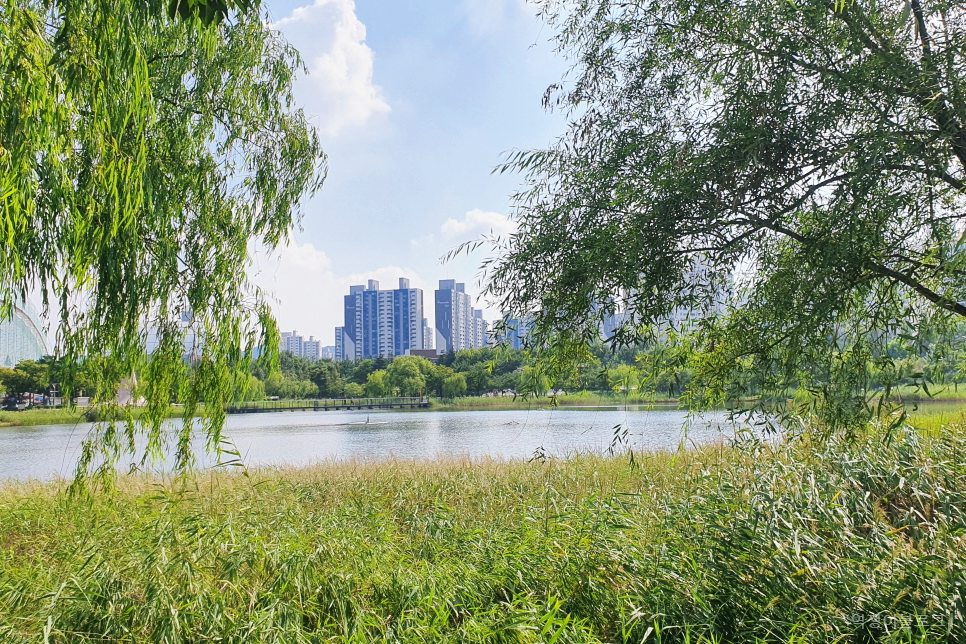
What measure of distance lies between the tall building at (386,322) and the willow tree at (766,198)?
101821 mm

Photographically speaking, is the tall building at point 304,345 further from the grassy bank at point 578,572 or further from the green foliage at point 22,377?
the grassy bank at point 578,572

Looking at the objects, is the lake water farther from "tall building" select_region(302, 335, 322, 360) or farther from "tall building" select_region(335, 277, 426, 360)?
"tall building" select_region(302, 335, 322, 360)

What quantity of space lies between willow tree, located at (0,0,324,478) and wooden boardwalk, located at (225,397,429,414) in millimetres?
33232

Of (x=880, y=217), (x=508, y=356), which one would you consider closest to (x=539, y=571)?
(x=508, y=356)

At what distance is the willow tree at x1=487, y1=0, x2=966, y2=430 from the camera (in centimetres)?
322

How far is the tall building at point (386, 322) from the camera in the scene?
351ft

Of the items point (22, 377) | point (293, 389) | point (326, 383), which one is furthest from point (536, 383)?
point (326, 383)

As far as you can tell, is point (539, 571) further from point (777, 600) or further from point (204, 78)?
point (204, 78)

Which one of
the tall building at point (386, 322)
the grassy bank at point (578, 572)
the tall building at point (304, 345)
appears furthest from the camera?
the tall building at point (304, 345)

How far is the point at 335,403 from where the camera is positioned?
136 ft

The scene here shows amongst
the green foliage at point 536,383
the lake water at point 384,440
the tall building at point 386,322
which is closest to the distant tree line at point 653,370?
the green foliage at point 536,383

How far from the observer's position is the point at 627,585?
9.30ft

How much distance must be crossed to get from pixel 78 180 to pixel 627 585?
12.9ft

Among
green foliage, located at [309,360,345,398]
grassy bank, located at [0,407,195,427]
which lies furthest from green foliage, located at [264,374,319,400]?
grassy bank, located at [0,407,195,427]
